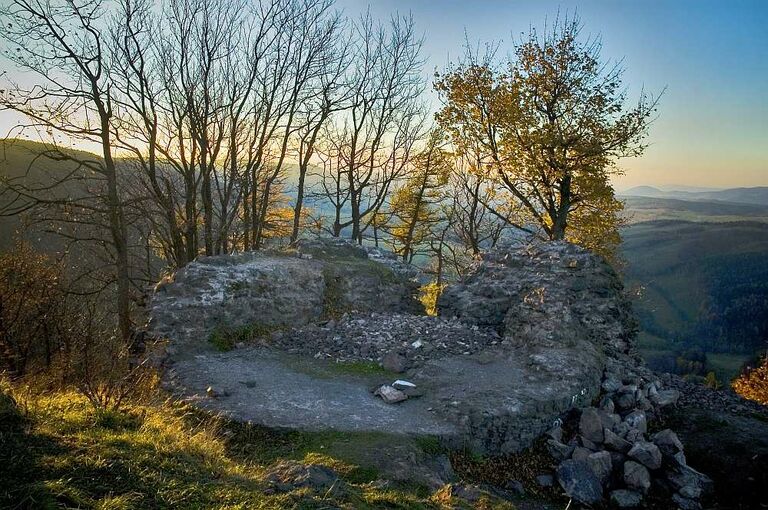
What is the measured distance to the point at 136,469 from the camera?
13.0 ft

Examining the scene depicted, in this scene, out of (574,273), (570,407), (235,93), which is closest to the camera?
(570,407)

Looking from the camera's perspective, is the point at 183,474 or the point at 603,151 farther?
the point at 603,151

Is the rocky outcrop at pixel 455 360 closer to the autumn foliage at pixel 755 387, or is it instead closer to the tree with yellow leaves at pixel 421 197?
the tree with yellow leaves at pixel 421 197

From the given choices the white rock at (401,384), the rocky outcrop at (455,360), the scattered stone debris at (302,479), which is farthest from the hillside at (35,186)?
the scattered stone debris at (302,479)

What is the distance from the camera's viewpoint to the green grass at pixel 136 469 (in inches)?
135

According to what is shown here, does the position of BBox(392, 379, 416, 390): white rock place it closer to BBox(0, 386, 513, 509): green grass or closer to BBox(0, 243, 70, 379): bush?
BBox(0, 386, 513, 509): green grass

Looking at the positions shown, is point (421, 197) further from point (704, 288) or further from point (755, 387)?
point (704, 288)

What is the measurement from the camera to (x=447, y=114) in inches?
825

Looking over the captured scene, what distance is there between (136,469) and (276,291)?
807cm

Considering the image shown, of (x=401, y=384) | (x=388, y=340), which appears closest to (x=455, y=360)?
(x=388, y=340)

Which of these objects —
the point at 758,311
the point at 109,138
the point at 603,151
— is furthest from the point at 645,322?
the point at 109,138

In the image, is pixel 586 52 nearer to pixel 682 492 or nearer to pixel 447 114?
pixel 447 114

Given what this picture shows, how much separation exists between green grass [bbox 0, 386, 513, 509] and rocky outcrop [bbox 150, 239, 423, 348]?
185 inches

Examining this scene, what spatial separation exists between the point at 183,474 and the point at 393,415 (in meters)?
4.31
